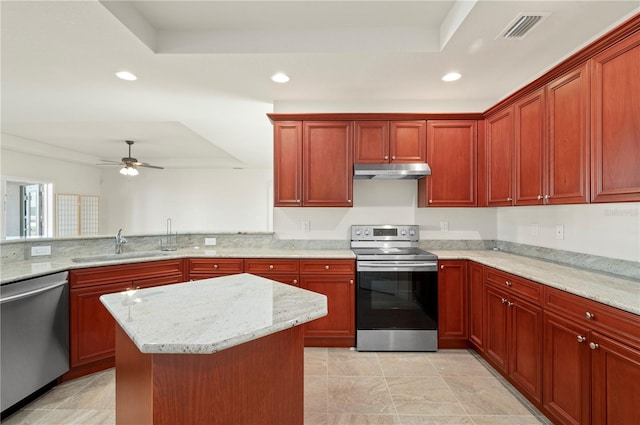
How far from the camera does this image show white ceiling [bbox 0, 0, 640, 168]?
6.10 ft

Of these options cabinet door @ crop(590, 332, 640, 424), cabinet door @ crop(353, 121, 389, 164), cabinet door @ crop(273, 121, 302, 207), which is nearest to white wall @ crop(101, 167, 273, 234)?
cabinet door @ crop(273, 121, 302, 207)

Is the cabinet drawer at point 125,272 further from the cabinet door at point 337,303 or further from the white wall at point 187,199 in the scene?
the white wall at point 187,199

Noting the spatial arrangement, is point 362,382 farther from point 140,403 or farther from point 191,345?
point 191,345

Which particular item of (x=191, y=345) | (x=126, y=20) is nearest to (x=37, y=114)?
(x=126, y=20)

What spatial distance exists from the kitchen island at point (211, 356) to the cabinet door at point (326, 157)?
1739mm

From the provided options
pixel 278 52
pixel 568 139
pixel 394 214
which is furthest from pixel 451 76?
pixel 278 52

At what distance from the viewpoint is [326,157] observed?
9.89 feet

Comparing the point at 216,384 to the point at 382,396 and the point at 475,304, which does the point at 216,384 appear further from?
the point at 475,304

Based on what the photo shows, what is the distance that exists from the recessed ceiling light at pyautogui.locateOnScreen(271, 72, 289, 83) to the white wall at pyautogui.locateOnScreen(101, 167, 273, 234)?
5.53 m

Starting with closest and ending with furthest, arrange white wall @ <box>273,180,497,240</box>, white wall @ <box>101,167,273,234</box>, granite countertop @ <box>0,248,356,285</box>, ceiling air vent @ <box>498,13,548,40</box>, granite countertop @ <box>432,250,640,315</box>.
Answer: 1. granite countertop @ <box>432,250,640,315</box>
2. ceiling air vent @ <box>498,13,548,40</box>
3. granite countertop @ <box>0,248,356,285</box>
4. white wall @ <box>273,180,497,240</box>
5. white wall @ <box>101,167,273,234</box>

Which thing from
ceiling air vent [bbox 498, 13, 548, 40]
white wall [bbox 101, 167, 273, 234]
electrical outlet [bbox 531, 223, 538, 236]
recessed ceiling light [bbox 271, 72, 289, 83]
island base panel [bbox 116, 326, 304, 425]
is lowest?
island base panel [bbox 116, 326, 304, 425]

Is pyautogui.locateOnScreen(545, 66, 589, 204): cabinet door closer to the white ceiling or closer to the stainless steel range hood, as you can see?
the white ceiling

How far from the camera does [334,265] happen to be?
2760mm

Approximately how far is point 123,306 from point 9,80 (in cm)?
302
